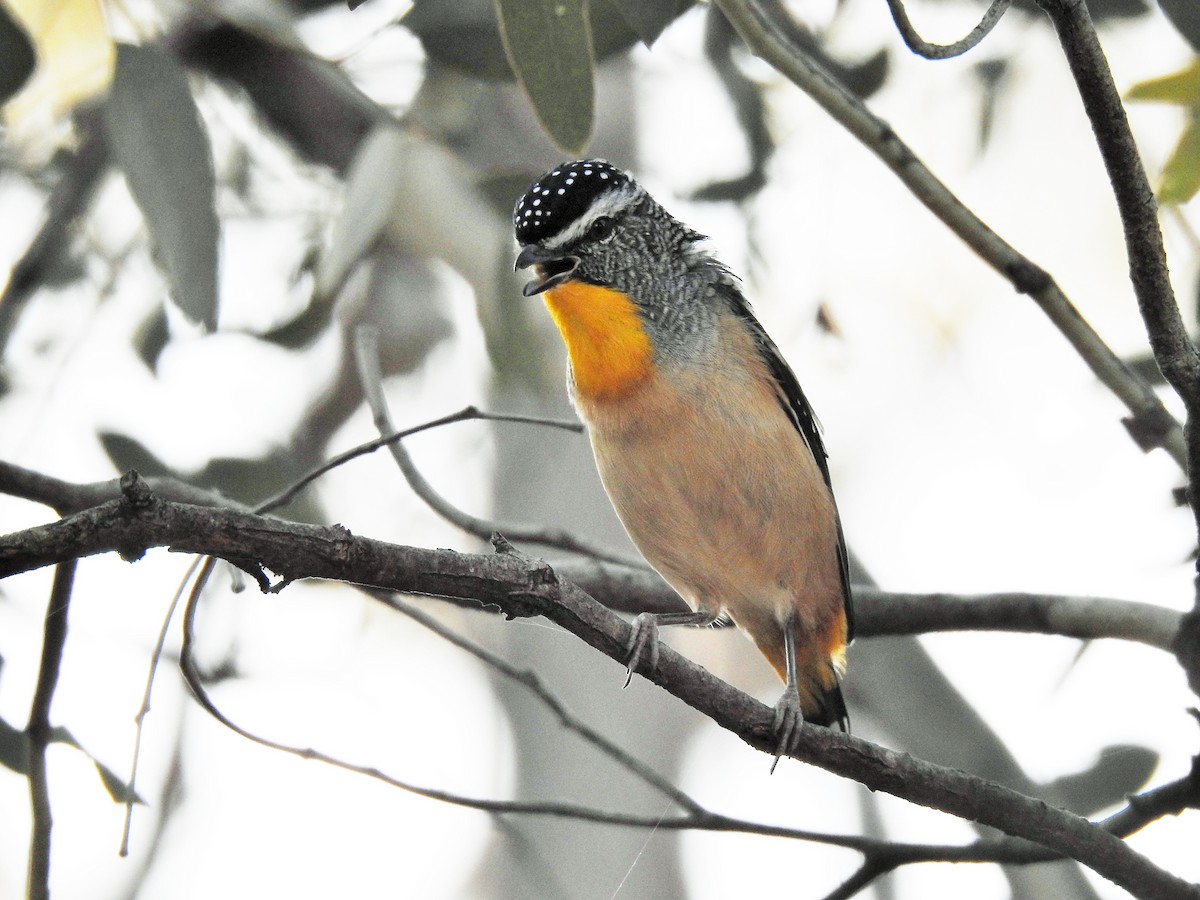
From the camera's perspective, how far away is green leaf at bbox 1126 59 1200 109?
2422 mm

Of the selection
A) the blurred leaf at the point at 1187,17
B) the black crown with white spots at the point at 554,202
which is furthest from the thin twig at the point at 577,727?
the blurred leaf at the point at 1187,17

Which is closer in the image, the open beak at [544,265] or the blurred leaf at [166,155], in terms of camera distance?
the blurred leaf at [166,155]

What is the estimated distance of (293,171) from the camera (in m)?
4.09

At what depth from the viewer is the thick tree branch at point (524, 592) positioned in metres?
1.38

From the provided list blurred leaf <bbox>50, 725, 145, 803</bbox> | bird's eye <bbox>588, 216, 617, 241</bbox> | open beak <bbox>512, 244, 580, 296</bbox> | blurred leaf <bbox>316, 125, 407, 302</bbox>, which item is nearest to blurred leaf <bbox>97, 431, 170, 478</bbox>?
blurred leaf <bbox>316, 125, 407, 302</bbox>

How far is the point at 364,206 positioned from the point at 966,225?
4.99ft

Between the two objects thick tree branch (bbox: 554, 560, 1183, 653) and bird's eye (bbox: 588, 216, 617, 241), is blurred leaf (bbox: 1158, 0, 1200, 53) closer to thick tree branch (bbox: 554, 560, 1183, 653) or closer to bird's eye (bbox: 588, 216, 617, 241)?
thick tree branch (bbox: 554, 560, 1183, 653)

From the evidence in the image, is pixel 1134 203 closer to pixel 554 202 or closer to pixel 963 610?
pixel 963 610

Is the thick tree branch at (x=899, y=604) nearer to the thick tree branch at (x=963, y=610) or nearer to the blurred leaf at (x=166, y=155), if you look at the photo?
the thick tree branch at (x=963, y=610)

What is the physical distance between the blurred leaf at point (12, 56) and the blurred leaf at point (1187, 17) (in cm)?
225

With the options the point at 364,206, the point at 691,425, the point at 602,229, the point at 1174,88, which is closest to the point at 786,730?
the point at 691,425

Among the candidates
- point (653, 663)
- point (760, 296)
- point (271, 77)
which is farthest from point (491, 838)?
point (653, 663)

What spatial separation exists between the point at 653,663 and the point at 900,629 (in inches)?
43.8

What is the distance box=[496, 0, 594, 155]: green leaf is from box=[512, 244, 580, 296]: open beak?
0.42 meters
